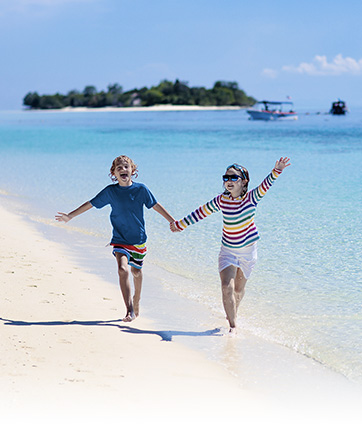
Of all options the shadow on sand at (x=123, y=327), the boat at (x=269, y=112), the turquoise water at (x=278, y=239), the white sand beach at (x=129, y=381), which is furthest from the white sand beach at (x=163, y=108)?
the white sand beach at (x=129, y=381)

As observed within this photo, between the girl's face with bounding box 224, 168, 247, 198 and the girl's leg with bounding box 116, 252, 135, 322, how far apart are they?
1101 mm

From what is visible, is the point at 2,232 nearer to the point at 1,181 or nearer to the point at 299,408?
the point at 299,408

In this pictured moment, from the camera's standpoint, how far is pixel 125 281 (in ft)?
17.6

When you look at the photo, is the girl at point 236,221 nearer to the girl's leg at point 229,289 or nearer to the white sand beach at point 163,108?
the girl's leg at point 229,289

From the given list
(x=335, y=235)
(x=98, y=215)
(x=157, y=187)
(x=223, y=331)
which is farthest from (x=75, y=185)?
(x=223, y=331)

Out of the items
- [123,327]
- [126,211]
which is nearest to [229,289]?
[123,327]

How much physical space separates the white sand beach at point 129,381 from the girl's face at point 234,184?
1307 mm

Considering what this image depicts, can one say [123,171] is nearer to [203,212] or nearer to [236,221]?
[203,212]

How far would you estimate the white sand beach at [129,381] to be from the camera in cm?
369

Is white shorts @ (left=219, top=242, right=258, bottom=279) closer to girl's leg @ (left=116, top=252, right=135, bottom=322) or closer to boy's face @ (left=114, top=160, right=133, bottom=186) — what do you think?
girl's leg @ (left=116, top=252, right=135, bottom=322)

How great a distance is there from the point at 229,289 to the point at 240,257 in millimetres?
298

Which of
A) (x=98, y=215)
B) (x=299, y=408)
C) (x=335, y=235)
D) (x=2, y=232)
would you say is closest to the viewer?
(x=299, y=408)

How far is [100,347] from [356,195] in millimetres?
11744

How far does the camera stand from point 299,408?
404 cm
